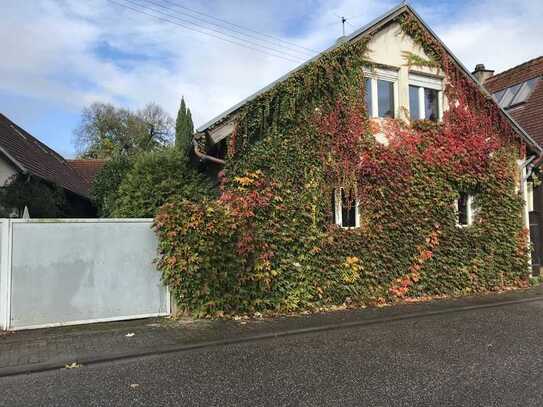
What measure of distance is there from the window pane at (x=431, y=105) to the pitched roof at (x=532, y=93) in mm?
5309

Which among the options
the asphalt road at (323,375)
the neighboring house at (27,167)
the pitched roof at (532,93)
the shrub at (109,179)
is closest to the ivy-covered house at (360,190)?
the asphalt road at (323,375)

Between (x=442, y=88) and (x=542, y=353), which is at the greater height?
(x=442, y=88)

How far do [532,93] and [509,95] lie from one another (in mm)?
1219

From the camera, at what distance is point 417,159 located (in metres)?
10.8

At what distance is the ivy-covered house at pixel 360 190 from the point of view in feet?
27.6

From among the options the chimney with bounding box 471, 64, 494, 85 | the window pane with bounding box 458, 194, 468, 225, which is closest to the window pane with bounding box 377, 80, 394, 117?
the window pane with bounding box 458, 194, 468, 225

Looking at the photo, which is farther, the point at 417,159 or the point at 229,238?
the point at 417,159

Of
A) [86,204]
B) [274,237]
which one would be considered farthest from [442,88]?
[86,204]

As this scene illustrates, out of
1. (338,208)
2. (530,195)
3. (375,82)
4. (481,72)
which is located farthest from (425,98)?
(481,72)

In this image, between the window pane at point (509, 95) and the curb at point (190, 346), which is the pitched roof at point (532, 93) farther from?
the curb at point (190, 346)

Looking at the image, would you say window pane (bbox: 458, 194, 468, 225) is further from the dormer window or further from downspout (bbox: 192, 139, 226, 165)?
downspout (bbox: 192, 139, 226, 165)

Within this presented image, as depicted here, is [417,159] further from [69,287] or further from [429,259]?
[69,287]

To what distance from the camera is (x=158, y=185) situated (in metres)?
9.59

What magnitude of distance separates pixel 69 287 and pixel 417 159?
7.77m
